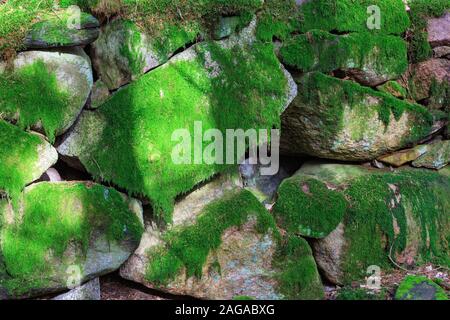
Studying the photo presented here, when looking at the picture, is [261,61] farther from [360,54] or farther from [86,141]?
[86,141]

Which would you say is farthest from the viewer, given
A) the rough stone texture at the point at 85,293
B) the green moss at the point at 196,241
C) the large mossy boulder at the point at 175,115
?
the green moss at the point at 196,241

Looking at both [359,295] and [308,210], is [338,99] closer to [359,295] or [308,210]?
[308,210]

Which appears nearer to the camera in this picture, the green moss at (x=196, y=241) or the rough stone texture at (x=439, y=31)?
the green moss at (x=196, y=241)

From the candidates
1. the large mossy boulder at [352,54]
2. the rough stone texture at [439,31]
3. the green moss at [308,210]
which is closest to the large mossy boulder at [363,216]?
the green moss at [308,210]

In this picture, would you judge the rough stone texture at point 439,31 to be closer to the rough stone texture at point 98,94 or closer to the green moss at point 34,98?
the rough stone texture at point 98,94

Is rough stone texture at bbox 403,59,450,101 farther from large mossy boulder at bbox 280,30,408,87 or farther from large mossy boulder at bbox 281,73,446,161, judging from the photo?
large mossy boulder at bbox 281,73,446,161

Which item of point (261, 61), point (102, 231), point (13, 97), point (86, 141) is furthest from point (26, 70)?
point (261, 61)
